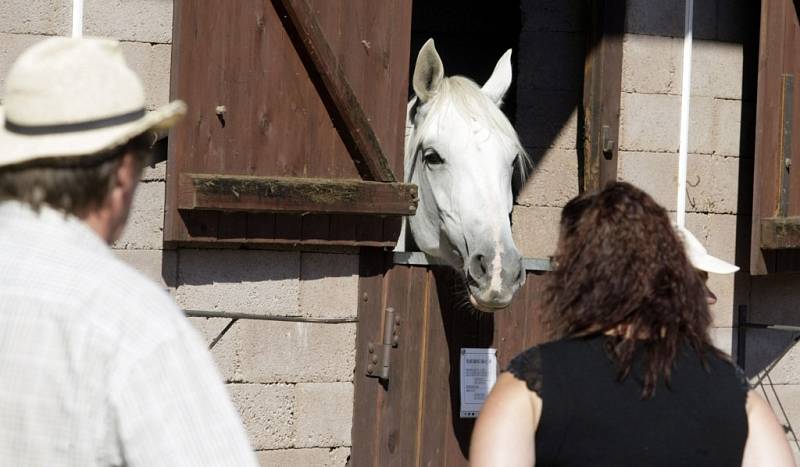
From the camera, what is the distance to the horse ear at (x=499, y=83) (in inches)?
207

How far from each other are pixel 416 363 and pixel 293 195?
0.91 metres

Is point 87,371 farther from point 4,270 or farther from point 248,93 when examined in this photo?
point 248,93

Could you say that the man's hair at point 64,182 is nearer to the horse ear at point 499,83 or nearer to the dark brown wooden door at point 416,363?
the dark brown wooden door at point 416,363

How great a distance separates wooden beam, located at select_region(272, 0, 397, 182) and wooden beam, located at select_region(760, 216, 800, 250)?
188 cm

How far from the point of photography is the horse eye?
4.79 meters

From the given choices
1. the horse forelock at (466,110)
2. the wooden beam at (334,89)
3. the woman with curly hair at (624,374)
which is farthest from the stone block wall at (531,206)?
the woman with curly hair at (624,374)

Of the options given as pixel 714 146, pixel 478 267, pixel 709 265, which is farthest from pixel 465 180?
pixel 714 146

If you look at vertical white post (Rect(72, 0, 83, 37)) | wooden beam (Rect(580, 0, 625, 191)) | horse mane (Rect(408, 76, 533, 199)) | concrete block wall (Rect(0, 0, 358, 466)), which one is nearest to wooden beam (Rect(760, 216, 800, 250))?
wooden beam (Rect(580, 0, 625, 191))

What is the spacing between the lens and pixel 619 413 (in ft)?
7.22

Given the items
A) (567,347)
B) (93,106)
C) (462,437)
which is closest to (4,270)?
(93,106)

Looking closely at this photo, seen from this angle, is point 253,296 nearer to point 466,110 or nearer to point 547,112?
point 466,110

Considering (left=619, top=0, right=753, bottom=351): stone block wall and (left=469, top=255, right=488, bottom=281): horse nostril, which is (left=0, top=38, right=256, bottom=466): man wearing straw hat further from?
(left=619, top=0, right=753, bottom=351): stone block wall

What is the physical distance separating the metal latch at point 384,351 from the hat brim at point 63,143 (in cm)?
319

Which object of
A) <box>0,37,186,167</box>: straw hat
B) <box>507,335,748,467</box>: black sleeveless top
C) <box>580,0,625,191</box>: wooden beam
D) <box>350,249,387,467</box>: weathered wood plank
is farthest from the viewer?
<box>580,0,625,191</box>: wooden beam
